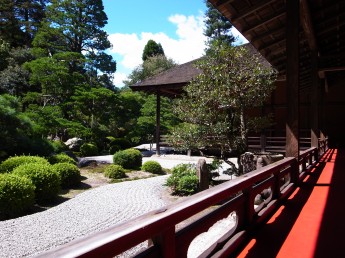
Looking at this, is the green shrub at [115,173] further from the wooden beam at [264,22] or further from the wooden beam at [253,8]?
the wooden beam at [253,8]

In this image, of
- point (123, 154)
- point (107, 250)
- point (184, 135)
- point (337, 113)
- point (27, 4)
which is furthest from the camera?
point (27, 4)

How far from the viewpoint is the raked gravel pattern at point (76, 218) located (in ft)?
17.9

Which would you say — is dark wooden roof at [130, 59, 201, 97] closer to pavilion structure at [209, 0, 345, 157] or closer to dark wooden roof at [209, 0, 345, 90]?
pavilion structure at [209, 0, 345, 157]

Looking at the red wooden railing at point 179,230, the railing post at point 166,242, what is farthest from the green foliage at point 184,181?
the railing post at point 166,242

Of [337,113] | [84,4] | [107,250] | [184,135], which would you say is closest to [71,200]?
[184,135]

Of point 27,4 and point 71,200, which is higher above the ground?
point 27,4

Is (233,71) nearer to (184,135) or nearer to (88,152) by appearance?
(184,135)

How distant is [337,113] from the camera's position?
52.7 feet

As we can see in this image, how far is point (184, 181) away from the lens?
8.85 meters

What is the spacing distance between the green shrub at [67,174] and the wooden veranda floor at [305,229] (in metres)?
7.58

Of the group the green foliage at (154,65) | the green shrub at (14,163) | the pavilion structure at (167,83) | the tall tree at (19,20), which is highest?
the tall tree at (19,20)

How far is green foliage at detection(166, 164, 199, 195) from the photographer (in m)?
8.77

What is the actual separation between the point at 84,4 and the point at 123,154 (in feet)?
65.5

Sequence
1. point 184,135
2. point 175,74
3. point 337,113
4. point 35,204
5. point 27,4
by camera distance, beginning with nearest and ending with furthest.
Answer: point 35,204 < point 184,135 < point 337,113 < point 175,74 < point 27,4
